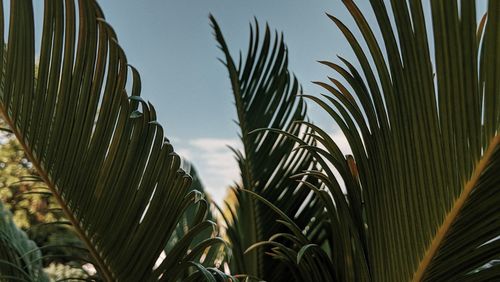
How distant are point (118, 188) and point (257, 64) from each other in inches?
32.7

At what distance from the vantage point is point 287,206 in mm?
1393

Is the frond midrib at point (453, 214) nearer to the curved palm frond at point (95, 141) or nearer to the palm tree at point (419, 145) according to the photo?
the palm tree at point (419, 145)

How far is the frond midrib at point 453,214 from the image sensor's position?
572 millimetres

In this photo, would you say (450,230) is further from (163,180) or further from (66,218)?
(66,218)

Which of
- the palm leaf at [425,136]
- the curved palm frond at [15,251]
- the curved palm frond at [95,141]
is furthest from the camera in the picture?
the curved palm frond at [15,251]

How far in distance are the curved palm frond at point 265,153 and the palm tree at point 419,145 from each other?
62 cm

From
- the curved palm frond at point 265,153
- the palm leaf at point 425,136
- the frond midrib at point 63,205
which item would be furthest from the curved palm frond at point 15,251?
the palm leaf at point 425,136

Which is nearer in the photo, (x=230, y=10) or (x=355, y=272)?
(x=355, y=272)

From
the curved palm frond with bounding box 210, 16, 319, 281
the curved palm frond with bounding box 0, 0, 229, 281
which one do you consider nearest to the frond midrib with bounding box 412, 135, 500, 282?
the curved palm frond with bounding box 0, 0, 229, 281

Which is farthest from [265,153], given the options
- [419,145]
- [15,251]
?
[419,145]

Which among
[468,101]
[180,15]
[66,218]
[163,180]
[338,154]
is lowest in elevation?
[66,218]

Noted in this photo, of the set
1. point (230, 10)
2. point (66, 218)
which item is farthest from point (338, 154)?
point (230, 10)

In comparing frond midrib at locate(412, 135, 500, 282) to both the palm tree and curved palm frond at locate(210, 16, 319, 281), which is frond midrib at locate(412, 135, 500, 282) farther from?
curved palm frond at locate(210, 16, 319, 281)

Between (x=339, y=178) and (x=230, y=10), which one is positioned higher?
(x=230, y=10)
